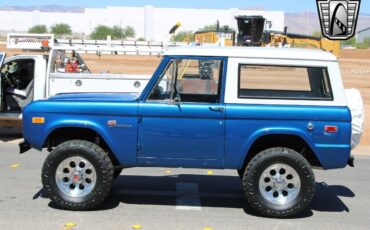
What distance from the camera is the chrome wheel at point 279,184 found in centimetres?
639

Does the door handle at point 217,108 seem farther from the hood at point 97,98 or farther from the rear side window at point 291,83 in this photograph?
the hood at point 97,98

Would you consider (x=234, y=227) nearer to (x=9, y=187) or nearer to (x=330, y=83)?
(x=330, y=83)

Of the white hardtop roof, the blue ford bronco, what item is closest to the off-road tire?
the blue ford bronco

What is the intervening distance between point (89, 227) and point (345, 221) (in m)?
2.80

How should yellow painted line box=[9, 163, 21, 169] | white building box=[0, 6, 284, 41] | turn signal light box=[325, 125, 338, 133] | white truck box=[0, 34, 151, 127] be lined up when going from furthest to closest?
white building box=[0, 6, 284, 41], white truck box=[0, 34, 151, 127], yellow painted line box=[9, 163, 21, 169], turn signal light box=[325, 125, 338, 133]

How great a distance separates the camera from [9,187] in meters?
7.64

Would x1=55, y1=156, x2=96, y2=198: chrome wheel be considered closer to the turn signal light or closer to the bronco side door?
the bronco side door

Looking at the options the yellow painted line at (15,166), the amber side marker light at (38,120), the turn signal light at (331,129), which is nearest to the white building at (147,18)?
the yellow painted line at (15,166)

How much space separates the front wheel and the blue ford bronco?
0.04ft

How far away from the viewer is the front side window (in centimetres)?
639

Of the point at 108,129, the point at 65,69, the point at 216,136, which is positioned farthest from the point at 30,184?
the point at 65,69

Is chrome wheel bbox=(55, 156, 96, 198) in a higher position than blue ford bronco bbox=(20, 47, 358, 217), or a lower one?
lower

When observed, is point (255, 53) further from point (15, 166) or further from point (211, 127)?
point (15, 166)

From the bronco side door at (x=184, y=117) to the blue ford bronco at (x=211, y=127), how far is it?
1 centimetres
